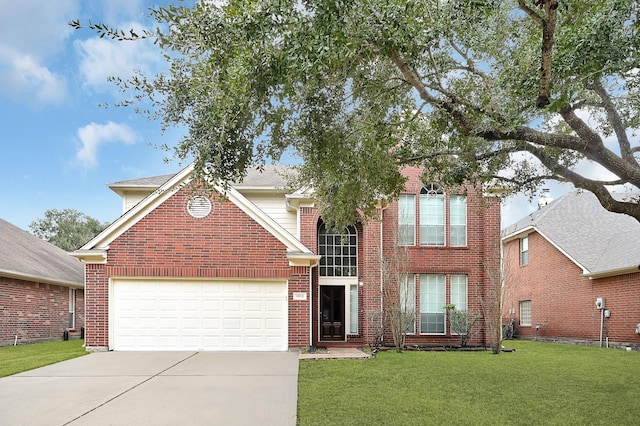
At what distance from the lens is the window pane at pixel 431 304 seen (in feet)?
58.1

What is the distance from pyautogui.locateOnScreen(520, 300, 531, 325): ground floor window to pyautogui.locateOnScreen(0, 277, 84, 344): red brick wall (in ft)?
66.6

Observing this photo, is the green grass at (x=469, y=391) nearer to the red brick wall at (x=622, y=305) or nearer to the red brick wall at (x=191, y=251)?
the red brick wall at (x=191, y=251)

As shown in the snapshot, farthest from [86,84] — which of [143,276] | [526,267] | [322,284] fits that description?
[526,267]

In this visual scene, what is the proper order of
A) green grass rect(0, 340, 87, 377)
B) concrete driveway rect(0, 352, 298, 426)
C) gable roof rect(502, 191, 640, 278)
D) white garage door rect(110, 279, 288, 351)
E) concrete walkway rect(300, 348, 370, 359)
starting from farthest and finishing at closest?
gable roof rect(502, 191, 640, 278) < white garage door rect(110, 279, 288, 351) < concrete walkway rect(300, 348, 370, 359) < green grass rect(0, 340, 87, 377) < concrete driveway rect(0, 352, 298, 426)

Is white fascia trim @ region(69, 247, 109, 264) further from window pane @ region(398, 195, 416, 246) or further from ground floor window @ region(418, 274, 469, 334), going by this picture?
ground floor window @ region(418, 274, 469, 334)

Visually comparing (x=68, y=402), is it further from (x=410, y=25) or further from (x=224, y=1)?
(x=410, y=25)

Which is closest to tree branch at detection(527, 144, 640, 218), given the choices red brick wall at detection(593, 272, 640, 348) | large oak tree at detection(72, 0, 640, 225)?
large oak tree at detection(72, 0, 640, 225)

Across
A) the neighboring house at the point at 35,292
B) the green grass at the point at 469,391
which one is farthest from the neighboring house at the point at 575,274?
the neighboring house at the point at 35,292

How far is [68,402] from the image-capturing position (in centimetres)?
826

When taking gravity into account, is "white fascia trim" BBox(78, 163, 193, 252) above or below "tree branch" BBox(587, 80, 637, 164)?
below

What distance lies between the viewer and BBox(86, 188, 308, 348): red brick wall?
15031mm

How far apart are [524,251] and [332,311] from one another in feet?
38.0

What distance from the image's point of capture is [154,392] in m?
9.04

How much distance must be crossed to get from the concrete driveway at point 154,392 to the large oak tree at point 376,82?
3419 millimetres
